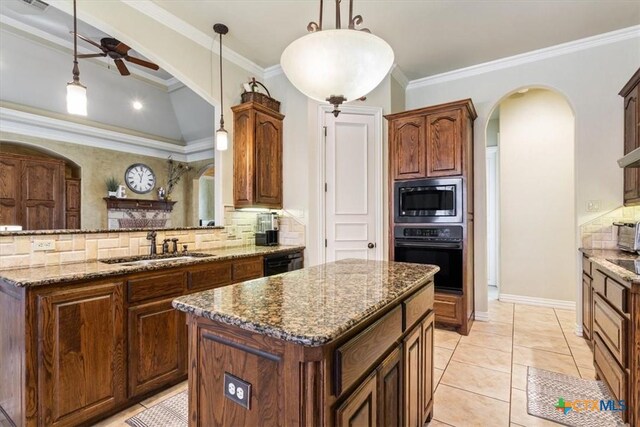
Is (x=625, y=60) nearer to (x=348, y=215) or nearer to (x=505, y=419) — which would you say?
(x=348, y=215)

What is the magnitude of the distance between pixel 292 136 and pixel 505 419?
3243 mm

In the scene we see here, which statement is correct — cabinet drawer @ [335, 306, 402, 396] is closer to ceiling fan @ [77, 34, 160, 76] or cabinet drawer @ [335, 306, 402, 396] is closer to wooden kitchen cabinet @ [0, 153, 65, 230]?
wooden kitchen cabinet @ [0, 153, 65, 230]

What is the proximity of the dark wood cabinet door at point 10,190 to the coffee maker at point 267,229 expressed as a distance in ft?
6.84

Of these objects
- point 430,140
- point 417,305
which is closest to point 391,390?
point 417,305

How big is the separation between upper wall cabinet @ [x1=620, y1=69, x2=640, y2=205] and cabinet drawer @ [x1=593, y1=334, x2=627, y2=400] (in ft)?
4.48

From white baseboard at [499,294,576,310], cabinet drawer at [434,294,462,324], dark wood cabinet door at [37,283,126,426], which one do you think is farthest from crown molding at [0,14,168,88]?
white baseboard at [499,294,576,310]

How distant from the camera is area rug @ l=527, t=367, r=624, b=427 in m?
1.92

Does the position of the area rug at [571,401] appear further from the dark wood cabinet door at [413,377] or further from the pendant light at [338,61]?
the pendant light at [338,61]

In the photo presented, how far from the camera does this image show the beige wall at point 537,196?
414 cm

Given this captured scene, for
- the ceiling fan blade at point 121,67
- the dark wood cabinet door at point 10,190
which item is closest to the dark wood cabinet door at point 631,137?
the ceiling fan blade at point 121,67

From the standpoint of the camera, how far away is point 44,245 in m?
2.08

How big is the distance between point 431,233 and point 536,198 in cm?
206

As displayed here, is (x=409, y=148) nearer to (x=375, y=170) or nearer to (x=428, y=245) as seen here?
(x=375, y=170)

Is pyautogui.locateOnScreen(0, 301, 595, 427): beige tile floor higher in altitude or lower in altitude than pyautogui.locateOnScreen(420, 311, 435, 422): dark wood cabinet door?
lower
